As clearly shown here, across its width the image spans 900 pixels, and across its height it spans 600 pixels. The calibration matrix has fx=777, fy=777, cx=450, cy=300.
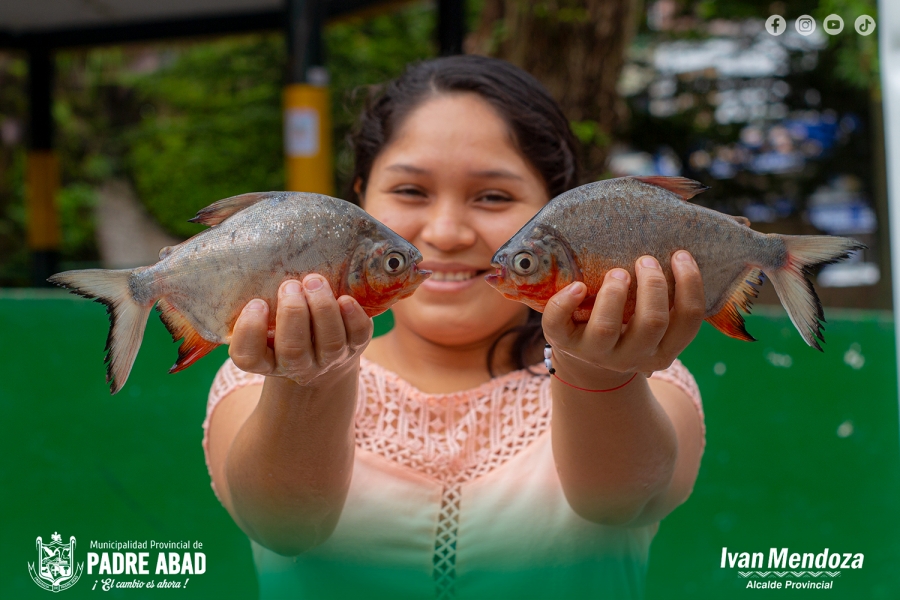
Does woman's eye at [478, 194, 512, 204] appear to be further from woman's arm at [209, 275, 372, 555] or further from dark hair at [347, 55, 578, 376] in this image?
woman's arm at [209, 275, 372, 555]

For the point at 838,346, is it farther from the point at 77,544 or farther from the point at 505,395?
the point at 77,544

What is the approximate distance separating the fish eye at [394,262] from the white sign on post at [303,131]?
159 inches

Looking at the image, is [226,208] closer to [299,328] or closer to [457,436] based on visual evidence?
[299,328]

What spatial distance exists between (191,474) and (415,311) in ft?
Answer: 5.37

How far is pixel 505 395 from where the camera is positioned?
2.29 meters

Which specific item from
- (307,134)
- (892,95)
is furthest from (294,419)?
(307,134)

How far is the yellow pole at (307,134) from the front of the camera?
5191mm

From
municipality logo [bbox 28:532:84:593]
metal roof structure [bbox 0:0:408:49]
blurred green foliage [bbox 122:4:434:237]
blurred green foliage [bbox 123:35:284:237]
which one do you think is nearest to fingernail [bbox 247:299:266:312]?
municipality logo [bbox 28:532:84:593]

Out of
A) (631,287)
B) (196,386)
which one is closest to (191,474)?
(196,386)

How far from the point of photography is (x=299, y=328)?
135 centimetres

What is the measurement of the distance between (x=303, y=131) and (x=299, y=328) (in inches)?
163

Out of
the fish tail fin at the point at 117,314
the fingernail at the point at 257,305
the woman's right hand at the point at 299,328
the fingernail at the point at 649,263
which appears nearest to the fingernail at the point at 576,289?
the fingernail at the point at 649,263

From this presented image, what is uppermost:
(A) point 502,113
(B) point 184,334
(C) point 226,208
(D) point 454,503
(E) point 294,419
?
(A) point 502,113

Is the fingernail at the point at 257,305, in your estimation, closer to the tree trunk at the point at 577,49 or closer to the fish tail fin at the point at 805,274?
the fish tail fin at the point at 805,274
